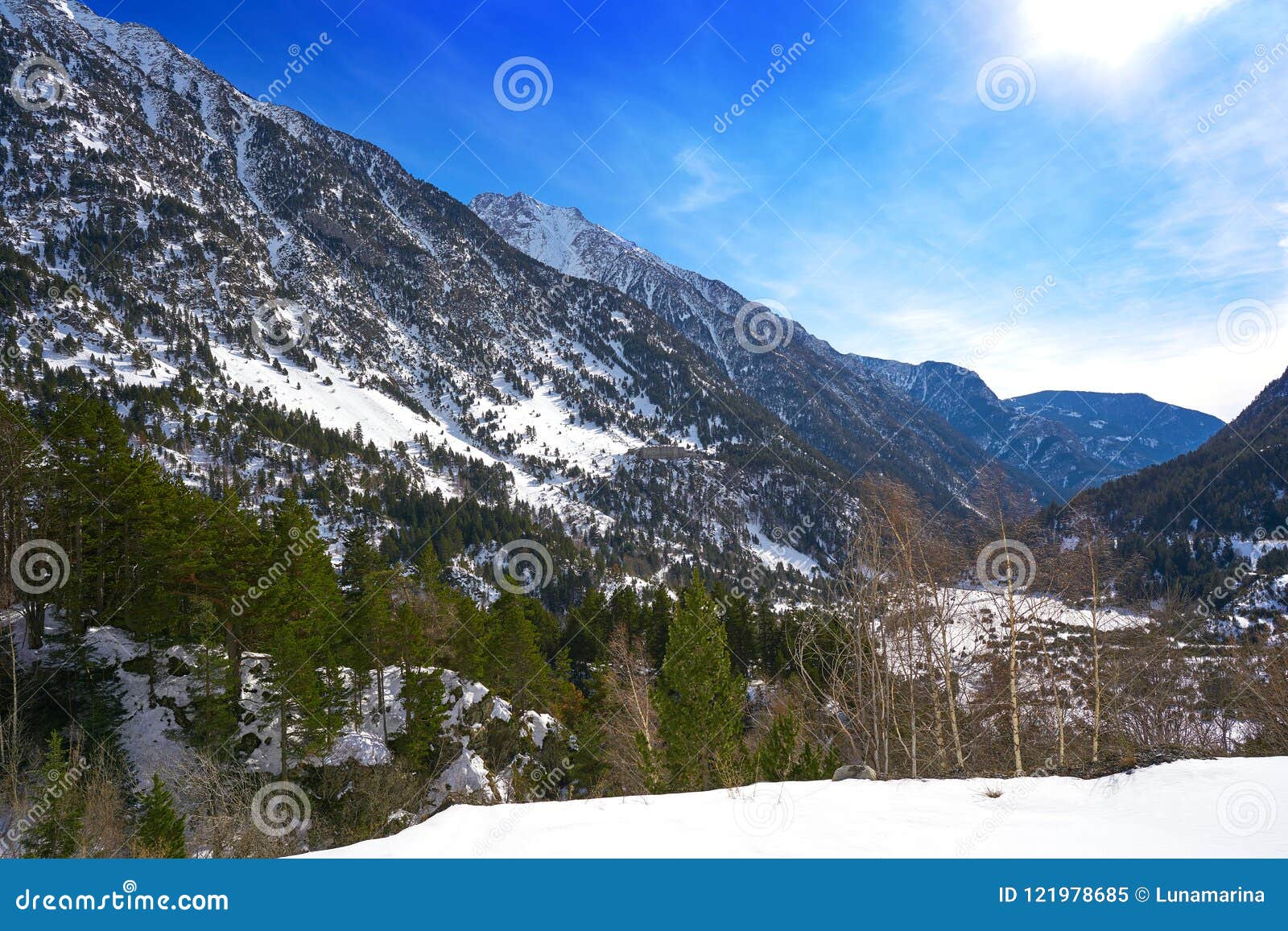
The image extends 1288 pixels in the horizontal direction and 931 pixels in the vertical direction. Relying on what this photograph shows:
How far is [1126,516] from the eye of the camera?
415 feet

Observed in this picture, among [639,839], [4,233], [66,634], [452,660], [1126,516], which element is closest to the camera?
[639,839]

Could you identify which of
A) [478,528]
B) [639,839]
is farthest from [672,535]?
[639,839]

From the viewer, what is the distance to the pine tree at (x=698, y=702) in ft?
57.9

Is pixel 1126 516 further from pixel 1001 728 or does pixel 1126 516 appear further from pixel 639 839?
pixel 639 839

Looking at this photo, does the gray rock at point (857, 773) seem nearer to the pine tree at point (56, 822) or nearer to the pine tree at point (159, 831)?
the pine tree at point (159, 831)

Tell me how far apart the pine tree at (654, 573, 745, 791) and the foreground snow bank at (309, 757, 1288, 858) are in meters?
9.41

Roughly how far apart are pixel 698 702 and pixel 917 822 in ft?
45.9

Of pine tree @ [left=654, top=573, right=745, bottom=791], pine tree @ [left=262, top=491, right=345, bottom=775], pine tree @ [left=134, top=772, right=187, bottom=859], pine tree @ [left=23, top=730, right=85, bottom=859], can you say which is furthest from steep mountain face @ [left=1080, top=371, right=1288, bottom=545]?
pine tree @ [left=23, top=730, right=85, bottom=859]

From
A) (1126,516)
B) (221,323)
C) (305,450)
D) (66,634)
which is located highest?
(221,323)

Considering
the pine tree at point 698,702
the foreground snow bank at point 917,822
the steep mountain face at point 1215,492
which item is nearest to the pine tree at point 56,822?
the foreground snow bank at point 917,822

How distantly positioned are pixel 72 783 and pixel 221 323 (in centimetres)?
21846

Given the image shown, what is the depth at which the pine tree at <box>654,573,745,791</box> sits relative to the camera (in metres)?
17.7

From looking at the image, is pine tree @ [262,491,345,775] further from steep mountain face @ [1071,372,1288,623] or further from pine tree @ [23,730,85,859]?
steep mountain face @ [1071,372,1288,623]

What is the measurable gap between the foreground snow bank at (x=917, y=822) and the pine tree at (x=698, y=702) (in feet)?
30.9
